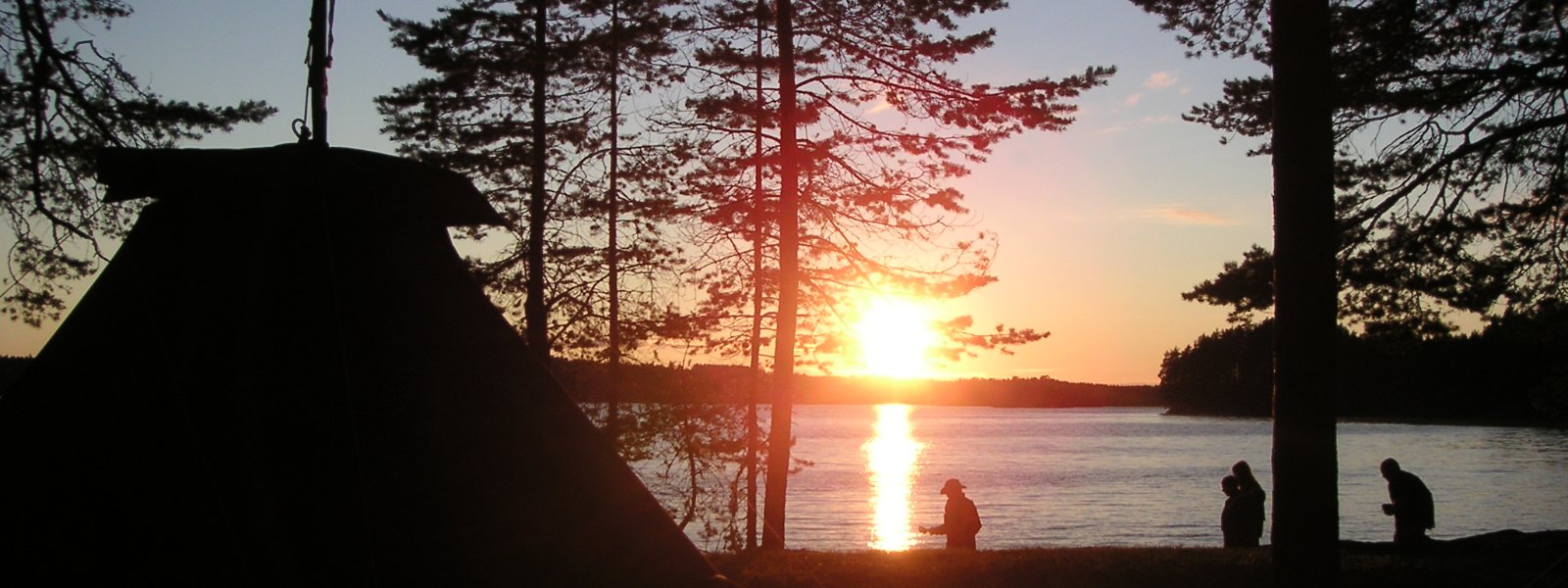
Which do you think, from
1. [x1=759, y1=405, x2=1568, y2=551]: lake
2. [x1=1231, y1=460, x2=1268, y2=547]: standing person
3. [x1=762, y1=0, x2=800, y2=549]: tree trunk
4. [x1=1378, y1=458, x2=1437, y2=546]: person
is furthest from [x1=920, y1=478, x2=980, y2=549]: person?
[x1=759, y1=405, x2=1568, y2=551]: lake

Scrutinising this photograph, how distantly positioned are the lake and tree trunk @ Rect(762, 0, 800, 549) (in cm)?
767

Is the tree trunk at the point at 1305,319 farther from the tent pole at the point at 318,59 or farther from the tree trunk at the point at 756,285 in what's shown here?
the tree trunk at the point at 756,285

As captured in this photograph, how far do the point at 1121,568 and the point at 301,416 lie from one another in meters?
8.54

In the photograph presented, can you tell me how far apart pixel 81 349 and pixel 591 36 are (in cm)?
1759

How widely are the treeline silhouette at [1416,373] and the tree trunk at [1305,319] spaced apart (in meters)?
1.83

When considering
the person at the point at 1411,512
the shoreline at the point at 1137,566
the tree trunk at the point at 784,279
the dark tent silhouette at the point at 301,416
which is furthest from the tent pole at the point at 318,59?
the person at the point at 1411,512

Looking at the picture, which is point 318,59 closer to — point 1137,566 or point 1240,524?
point 1137,566

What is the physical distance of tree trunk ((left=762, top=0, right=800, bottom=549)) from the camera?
51.6ft

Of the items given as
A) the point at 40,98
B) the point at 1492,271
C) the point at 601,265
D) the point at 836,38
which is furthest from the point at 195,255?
the point at 601,265

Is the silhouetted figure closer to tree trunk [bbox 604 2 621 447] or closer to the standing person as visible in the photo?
the standing person

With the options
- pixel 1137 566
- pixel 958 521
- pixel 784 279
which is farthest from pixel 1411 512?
pixel 784 279

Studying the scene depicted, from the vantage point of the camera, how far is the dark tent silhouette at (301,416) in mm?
4359

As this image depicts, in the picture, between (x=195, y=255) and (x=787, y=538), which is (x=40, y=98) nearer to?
(x=195, y=255)

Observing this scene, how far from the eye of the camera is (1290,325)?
7.70m
